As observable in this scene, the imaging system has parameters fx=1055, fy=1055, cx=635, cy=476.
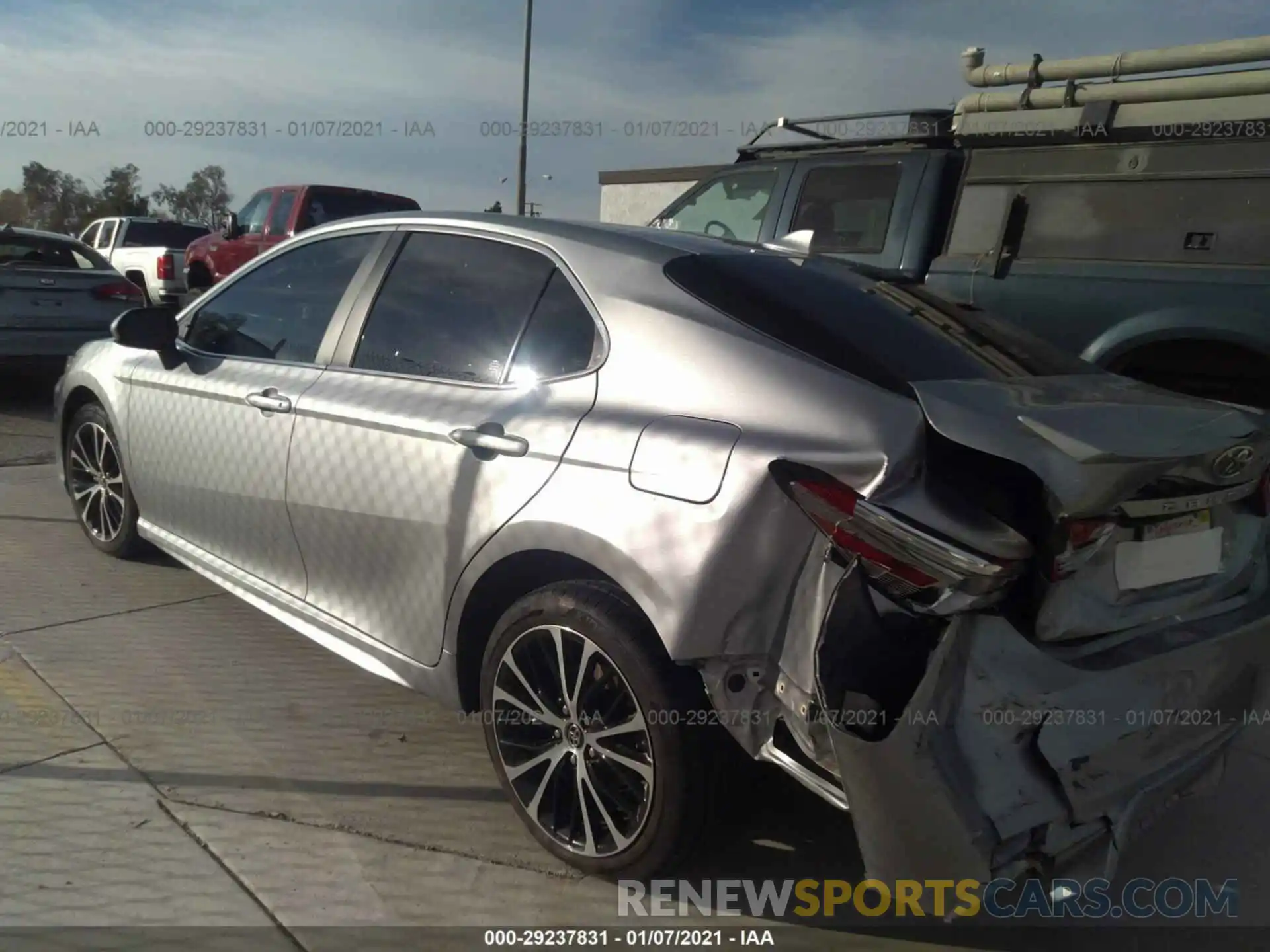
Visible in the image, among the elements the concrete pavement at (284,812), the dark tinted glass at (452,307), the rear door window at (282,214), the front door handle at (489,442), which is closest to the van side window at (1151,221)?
the concrete pavement at (284,812)

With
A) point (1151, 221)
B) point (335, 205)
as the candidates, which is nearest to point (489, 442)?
point (1151, 221)

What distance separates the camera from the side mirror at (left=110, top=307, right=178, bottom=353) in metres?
4.22

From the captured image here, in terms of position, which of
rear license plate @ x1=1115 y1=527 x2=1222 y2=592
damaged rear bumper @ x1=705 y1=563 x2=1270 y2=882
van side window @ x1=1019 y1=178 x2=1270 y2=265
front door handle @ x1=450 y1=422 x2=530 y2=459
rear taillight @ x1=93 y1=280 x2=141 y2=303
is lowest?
damaged rear bumper @ x1=705 y1=563 x2=1270 y2=882

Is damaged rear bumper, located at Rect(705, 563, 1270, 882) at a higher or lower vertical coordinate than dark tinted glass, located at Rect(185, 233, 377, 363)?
lower

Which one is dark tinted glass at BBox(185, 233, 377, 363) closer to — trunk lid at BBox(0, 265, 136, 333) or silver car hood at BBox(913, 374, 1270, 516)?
silver car hood at BBox(913, 374, 1270, 516)

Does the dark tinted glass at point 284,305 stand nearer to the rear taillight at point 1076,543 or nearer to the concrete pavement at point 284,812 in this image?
the concrete pavement at point 284,812

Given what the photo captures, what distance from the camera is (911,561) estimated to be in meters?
2.05

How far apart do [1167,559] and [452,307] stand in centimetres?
208

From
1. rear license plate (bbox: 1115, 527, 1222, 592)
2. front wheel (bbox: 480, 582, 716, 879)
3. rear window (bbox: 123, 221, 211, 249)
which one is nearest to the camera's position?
rear license plate (bbox: 1115, 527, 1222, 592)

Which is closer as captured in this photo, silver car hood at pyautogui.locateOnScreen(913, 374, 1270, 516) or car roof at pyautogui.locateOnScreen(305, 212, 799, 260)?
silver car hood at pyautogui.locateOnScreen(913, 374, 1270, 516)

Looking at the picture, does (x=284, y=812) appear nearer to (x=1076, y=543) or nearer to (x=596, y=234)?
(x=596, y=234)

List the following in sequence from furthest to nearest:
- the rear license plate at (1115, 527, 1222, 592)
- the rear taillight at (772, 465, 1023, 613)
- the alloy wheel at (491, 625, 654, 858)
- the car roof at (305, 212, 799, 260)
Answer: the car roof at (305, 212, 799, 260)
the alloy wheel at (491, 625, 654, 858)
the rear license plate at (1115, 527, 1222, 592)
the rear taillight at (772, 465, 1023, 613)

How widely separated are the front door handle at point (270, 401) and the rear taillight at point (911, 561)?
211 centimetres

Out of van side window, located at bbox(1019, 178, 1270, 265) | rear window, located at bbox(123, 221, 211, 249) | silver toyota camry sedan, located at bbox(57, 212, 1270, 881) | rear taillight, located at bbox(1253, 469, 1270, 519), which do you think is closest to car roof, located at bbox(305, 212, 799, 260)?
silver toyota camry sedan, located at bbox(57, 212, 1270, 881)
